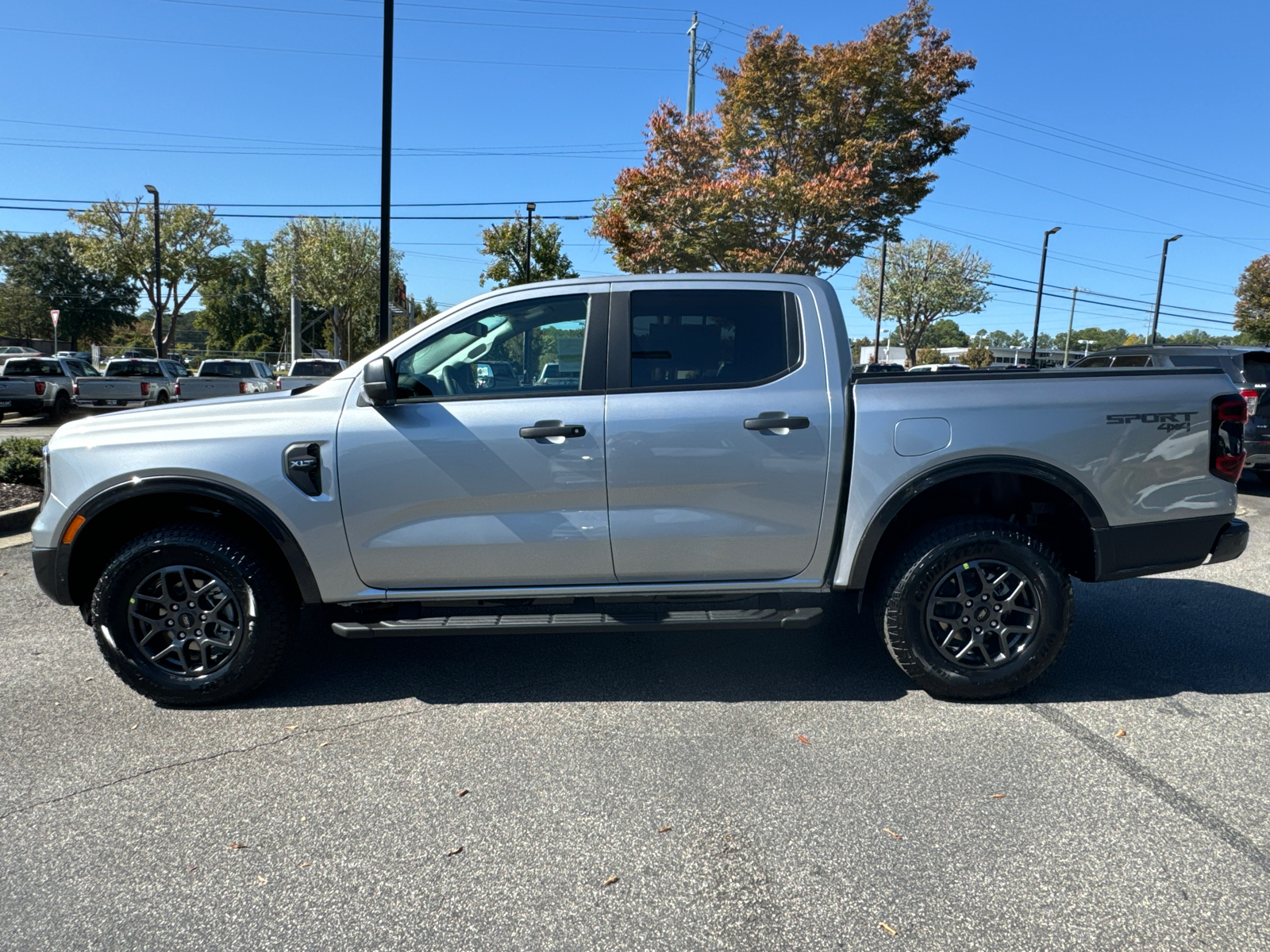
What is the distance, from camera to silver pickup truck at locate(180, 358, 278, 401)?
23.9 metres

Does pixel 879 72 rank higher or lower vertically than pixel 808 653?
higher

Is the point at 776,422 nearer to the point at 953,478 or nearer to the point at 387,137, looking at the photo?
the point at 953,478

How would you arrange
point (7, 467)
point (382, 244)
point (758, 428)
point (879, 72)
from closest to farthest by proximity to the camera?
point (758, 428) < point (7, 467) < point (382, 244) < point (879, 72)

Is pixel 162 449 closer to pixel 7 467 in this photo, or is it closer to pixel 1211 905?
pixel 1211 905

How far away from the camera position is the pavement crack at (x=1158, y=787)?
9.55 feet

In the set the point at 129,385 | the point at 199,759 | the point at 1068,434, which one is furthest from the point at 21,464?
the point at 129,385

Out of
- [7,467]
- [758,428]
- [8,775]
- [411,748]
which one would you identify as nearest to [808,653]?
[758,428]

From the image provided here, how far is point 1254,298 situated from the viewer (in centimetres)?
5250

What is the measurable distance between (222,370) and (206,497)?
80.5ft

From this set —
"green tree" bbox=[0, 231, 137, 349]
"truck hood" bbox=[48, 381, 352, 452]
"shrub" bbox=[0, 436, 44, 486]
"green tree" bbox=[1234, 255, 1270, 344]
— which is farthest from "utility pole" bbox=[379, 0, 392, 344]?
"green tree" bbox=[0, 231, 137, 349]

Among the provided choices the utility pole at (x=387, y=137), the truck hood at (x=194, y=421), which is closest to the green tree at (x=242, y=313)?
the utility pole at (x=387, y=137)

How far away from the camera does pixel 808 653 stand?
479cm

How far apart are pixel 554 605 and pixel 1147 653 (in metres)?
3.37

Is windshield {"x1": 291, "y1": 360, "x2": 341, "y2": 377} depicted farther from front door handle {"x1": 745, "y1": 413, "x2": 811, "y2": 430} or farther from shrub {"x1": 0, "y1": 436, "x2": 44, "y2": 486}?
front door handle {"x1": 745, "y1": 413, "x2": 811, "y2": 430}
